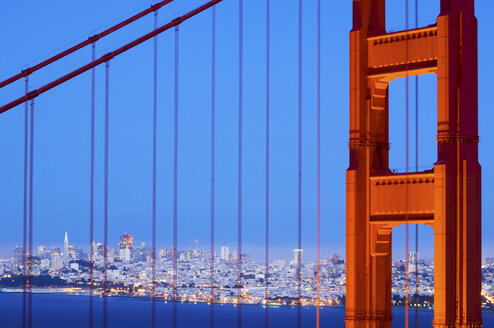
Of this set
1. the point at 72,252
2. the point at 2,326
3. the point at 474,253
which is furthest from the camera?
the point at 2,326

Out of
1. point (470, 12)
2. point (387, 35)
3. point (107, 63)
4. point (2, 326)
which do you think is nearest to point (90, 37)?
point (107, 63)

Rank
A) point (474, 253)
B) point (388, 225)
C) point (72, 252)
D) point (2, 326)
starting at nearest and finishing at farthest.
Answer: point (474, 253), point (388, 225), point (72, 252), point (2, 326)

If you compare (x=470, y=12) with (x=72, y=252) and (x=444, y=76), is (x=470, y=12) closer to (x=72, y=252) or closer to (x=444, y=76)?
(x=444, y=76)

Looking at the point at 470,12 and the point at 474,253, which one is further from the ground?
the point at 470,12

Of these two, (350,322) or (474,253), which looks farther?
(350,322)

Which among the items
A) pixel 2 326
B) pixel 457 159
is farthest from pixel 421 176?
pixel 2 326

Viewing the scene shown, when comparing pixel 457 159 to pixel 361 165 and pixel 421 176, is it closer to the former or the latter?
pixel 421 176
